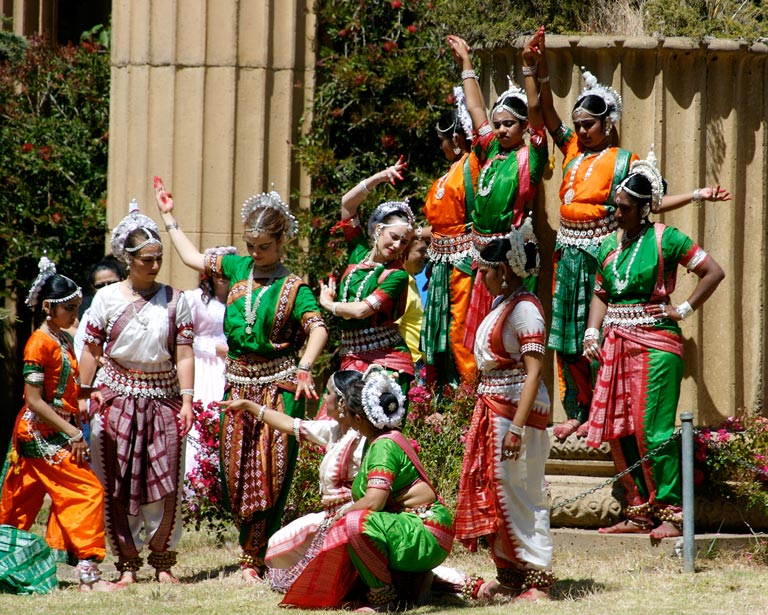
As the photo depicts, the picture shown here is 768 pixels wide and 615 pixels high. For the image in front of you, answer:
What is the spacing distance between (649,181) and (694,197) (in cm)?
33

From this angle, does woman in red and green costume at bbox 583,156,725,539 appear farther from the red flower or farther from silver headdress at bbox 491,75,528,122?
the red flower

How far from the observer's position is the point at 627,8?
8.19 m

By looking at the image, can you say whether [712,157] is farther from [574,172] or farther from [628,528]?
[628,528]

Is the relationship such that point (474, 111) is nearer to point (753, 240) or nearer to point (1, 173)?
point (753, 240)

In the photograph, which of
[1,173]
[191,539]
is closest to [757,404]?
[191,539]

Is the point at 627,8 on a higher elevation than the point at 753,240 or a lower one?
higher

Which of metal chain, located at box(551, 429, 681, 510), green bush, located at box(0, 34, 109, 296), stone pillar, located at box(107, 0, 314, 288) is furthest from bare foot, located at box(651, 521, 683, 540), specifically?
green bush, located at box(0, 34, 109, 296)

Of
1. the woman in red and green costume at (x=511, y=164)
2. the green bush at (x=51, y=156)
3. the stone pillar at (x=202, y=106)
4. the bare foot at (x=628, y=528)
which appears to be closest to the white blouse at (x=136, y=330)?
the woman in red and green costume at (x=511, y=164)

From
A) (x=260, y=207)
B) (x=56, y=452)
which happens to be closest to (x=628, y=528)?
(x=260, y=207)

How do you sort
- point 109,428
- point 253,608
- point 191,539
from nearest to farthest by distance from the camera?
1. point 253,608
2. point 109,428
3. point 191,539

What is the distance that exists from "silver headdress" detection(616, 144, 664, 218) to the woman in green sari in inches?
65.1

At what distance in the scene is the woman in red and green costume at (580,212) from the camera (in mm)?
7477

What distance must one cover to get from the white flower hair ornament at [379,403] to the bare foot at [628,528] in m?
1.61

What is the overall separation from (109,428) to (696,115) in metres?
3.55
